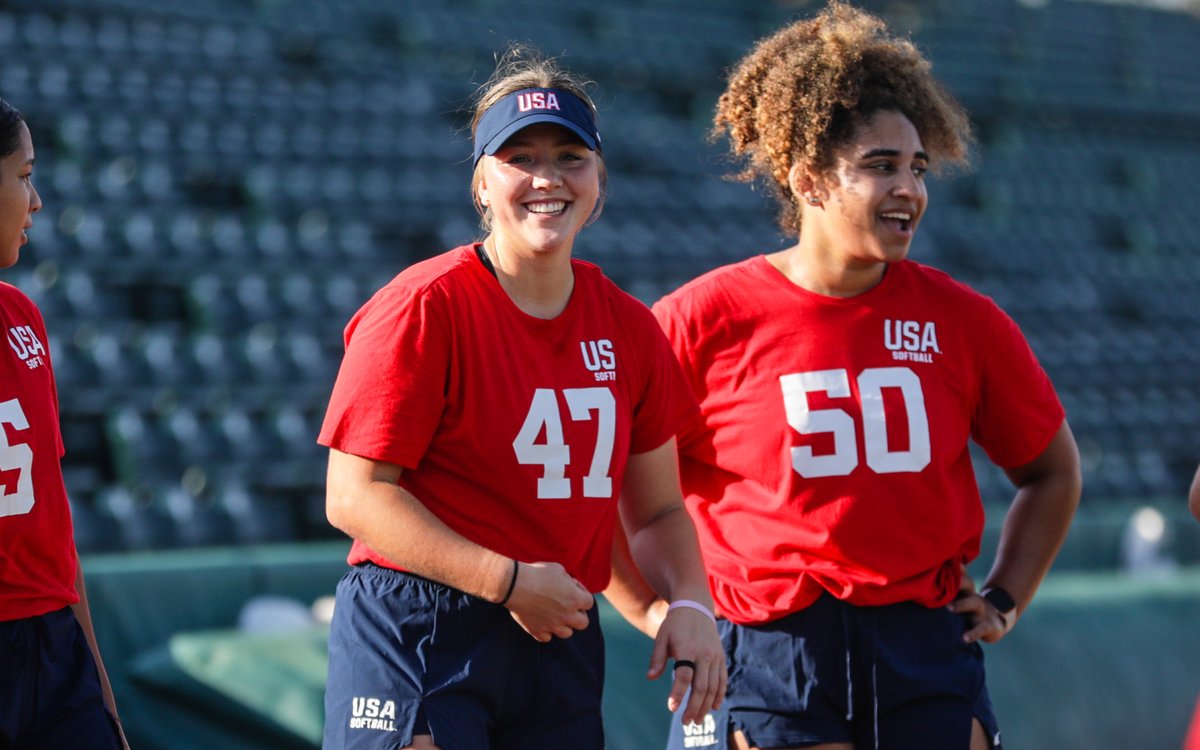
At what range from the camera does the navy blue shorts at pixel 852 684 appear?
2.70 meters

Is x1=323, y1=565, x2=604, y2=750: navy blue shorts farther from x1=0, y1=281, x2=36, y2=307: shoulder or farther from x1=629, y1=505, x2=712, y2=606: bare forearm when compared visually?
x1=0, y1=281, x2=36, y2=307: shoulder

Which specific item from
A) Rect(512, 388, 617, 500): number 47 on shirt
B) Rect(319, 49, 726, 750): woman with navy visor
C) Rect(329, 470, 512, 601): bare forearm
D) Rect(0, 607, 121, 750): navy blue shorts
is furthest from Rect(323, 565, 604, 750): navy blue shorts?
Rect(0, 607, 121, 750): navy blue shorts

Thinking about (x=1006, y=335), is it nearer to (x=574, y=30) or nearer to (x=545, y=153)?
(x=545, y=153)

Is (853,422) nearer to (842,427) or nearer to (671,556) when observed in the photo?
(842,427)

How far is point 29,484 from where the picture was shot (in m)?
2.41

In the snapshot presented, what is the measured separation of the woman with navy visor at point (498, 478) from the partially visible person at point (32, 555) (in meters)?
0.48

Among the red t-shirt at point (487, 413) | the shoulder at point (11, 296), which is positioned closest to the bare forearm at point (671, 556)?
the red t-shirt at point (487, 413)

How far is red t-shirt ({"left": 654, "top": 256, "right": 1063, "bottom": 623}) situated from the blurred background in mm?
485

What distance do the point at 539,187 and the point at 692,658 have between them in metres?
0.80

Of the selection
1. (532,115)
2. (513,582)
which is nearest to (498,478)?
(513,582)

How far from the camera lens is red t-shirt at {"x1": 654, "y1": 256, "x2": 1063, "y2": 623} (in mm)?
2746

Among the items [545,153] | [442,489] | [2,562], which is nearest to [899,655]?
[442,489]

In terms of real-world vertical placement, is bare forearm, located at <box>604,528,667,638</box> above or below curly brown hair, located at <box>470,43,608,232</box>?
below

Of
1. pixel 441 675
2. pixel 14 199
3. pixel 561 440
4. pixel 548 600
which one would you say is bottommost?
pixel 441 675
